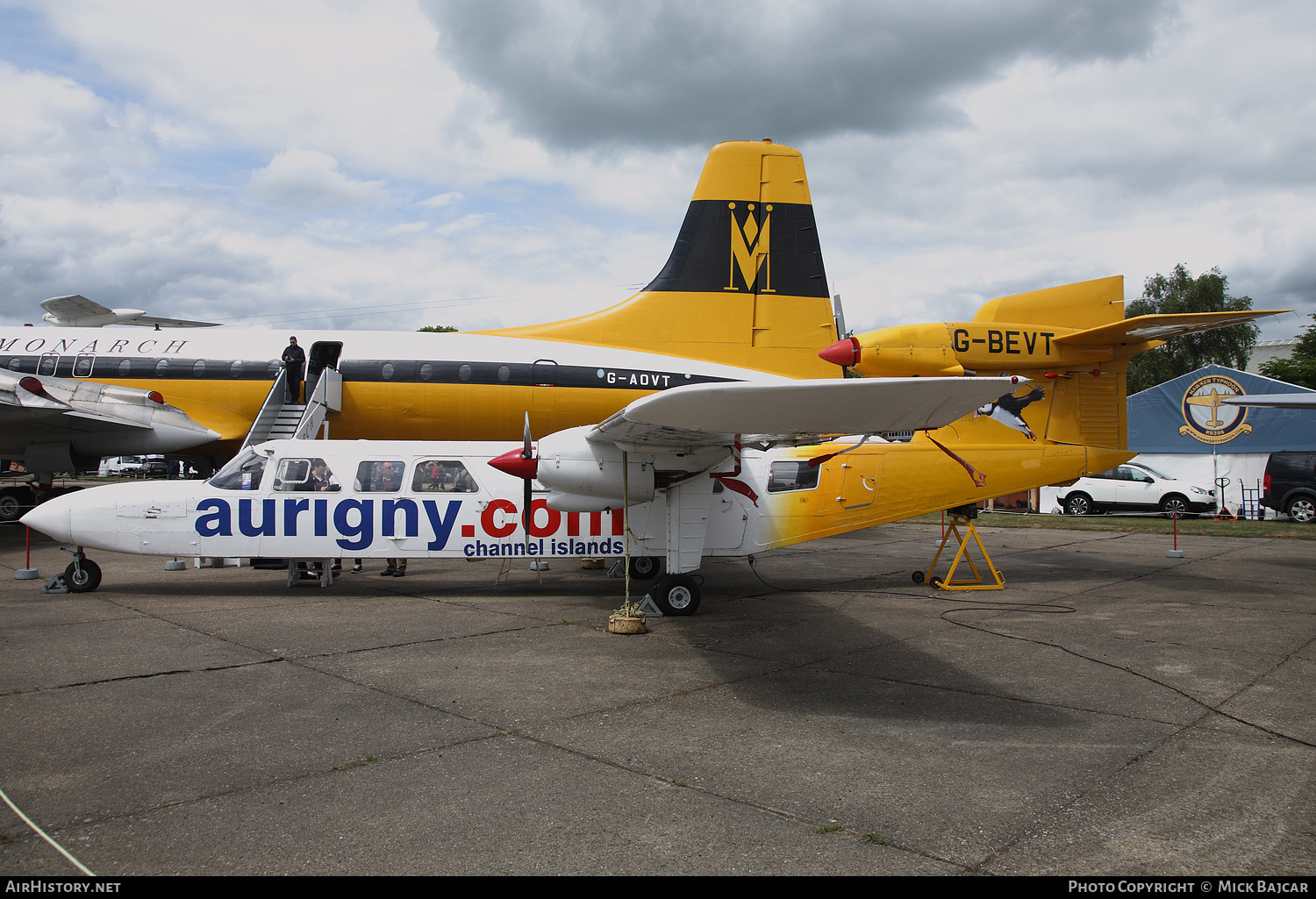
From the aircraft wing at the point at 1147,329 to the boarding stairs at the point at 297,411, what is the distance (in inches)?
466

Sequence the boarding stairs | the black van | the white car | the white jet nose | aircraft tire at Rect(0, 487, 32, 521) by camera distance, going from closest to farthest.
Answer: the white jet nose, the boarding stairs, aircraft tire at Rect(0, 487, 32, 521), the black van, the white car

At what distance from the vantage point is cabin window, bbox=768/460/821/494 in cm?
1095

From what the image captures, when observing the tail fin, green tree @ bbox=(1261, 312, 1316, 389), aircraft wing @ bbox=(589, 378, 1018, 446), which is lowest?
aircraft wing @ bbox=(589, 378, 1018, 446)

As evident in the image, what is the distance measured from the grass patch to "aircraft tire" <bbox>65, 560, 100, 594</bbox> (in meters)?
18.3

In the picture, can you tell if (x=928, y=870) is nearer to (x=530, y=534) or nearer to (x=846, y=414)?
(x=846, y=414)

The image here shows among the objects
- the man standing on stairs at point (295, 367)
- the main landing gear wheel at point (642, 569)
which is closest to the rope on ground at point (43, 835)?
the main landing gear wheel at point (642, 569)

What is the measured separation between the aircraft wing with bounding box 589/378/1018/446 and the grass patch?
16.5m

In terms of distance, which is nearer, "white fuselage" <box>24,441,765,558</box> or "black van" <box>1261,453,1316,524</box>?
"white fuselage" <box>24,441,765,558</box>

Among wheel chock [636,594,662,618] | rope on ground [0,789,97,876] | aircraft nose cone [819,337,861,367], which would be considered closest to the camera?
rope on ground [0,789,97,876]

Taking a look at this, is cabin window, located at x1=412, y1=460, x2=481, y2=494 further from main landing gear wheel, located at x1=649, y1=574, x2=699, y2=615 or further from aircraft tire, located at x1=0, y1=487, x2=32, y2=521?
aircraft tire, located at x1=0, y1=487, x2=32, y2=521

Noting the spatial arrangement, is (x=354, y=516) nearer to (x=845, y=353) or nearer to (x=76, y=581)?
Answer: (x=76, y=581)

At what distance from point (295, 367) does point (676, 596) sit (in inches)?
334

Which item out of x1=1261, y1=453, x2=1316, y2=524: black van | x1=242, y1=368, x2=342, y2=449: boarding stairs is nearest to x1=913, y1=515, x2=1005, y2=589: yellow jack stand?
x1=242, y1=368, x2=342, y2=449: boarding stairs

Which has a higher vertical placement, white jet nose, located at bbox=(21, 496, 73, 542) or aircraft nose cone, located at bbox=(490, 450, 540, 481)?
aircraft nose cone, located at bbox=(490, 450, 540, 481)
